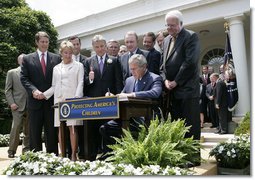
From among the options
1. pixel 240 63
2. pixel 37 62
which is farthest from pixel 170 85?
pixel 240 63

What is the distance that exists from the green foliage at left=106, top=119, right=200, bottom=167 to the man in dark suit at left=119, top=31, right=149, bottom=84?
151cm

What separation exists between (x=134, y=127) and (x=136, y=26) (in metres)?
10.2

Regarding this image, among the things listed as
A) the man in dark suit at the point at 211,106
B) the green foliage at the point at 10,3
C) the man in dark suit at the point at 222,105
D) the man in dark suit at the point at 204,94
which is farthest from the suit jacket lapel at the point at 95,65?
the green foliage at the point at 10,3

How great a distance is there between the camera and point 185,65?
3.89m

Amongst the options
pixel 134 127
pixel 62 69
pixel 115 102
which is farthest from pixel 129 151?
pixel 62 69

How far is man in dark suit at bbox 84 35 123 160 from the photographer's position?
4.57 metres

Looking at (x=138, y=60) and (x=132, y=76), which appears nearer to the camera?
(x=138, y=60)

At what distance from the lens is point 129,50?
4.71m

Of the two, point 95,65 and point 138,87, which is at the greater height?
point 95,65

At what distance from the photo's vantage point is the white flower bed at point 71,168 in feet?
8.91

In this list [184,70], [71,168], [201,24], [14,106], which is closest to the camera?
[71,168]

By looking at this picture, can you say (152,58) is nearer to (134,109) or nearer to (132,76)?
(132,76)

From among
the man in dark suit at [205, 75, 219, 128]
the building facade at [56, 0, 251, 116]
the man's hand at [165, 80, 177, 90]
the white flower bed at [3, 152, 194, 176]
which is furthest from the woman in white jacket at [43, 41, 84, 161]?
the building facade at [56, 0, 251, 116]

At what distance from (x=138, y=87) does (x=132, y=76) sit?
28 cm
